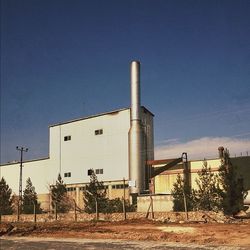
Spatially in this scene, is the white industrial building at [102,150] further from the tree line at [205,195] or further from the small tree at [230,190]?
the small tree at [230,190]

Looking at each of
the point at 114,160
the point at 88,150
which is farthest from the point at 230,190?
the point at 88,150

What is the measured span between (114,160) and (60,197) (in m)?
8.74

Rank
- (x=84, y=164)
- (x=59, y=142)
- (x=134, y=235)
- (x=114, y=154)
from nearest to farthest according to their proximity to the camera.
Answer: (x=134, y=235) → (x=114, y=154) → (x=84, y=164) → (x=59, y=142)

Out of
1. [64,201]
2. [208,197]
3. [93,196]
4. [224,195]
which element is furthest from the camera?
[64,201]

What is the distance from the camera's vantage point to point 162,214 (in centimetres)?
3369

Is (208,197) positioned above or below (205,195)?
below

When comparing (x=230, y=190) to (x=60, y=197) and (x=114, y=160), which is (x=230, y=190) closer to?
(x=114, y=160)

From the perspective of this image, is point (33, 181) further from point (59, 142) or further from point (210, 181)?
point (210, 181)

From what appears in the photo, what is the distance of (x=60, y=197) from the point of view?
2272 inches

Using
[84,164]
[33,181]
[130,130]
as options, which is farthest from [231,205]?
[33,181]

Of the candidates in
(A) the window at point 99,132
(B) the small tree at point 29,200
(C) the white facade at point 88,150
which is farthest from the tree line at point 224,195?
(A) the window at point 99,132

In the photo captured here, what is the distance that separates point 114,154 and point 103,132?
165 inches

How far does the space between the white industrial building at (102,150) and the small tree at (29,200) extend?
284cm

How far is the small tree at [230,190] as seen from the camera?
3309 centimetres
